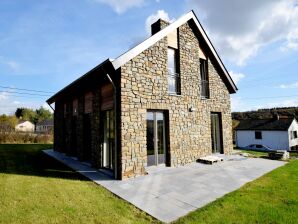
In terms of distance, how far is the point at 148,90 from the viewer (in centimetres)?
880

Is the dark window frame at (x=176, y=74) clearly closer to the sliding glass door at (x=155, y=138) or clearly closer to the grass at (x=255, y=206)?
the sliding glass door at (x=155, y=138)

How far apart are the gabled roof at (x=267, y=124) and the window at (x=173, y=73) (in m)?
27.1

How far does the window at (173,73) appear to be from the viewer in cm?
1011

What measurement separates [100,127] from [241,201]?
625 cm

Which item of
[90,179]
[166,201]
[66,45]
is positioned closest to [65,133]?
[66,45]

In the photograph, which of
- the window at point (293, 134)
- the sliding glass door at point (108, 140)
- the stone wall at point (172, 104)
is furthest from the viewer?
the window at point (293, 134)

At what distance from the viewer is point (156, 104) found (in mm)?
9031

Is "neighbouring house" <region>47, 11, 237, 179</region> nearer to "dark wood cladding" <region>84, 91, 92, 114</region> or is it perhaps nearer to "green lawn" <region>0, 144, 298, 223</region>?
"dark wood cladding" <region>84, 91, 92, 114</region>

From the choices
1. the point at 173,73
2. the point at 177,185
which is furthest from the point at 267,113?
the point at 177,185

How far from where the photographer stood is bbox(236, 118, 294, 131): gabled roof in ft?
102

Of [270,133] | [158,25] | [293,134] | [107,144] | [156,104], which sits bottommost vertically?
[293,134]


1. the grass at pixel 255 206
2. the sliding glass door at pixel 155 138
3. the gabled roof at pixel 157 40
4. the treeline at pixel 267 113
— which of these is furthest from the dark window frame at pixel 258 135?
the sliding glass door at pixel 155 138

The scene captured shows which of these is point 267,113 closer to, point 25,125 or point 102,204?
point 102,204

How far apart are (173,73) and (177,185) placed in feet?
18.1
